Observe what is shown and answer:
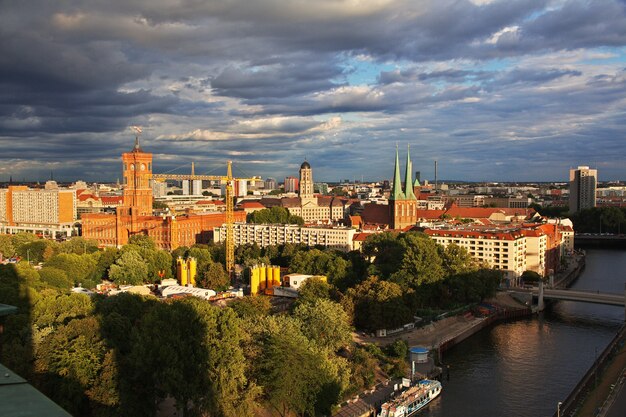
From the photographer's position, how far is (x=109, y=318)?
22.1m

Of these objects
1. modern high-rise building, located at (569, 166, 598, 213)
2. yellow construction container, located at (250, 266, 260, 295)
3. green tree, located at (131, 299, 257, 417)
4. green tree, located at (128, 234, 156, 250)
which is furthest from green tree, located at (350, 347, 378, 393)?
modern high-rise building, located at (569, 166, 598, 213)

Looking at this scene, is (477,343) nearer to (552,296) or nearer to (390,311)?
(390,311)

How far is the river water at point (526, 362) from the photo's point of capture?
22.8m

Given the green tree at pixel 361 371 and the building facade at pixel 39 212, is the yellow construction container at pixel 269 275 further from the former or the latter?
the building facade at pixel 39 212

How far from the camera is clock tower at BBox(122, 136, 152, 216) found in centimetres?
6838

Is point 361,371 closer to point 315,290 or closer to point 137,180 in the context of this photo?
point 315,290

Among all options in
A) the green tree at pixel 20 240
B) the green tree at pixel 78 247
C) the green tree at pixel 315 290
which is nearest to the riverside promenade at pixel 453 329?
the green tree at pixel 315 290

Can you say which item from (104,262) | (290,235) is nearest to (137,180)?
(290,235)

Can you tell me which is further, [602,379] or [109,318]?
[602,379]

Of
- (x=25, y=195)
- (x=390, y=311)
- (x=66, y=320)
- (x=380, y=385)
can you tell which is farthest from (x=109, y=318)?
(x=25, y=195)

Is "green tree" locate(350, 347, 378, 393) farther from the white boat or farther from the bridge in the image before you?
the bridge

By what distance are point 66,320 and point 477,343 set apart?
20.0 metres

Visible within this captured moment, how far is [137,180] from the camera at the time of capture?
6962cm

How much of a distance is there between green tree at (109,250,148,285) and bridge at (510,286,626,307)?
87.3ft
